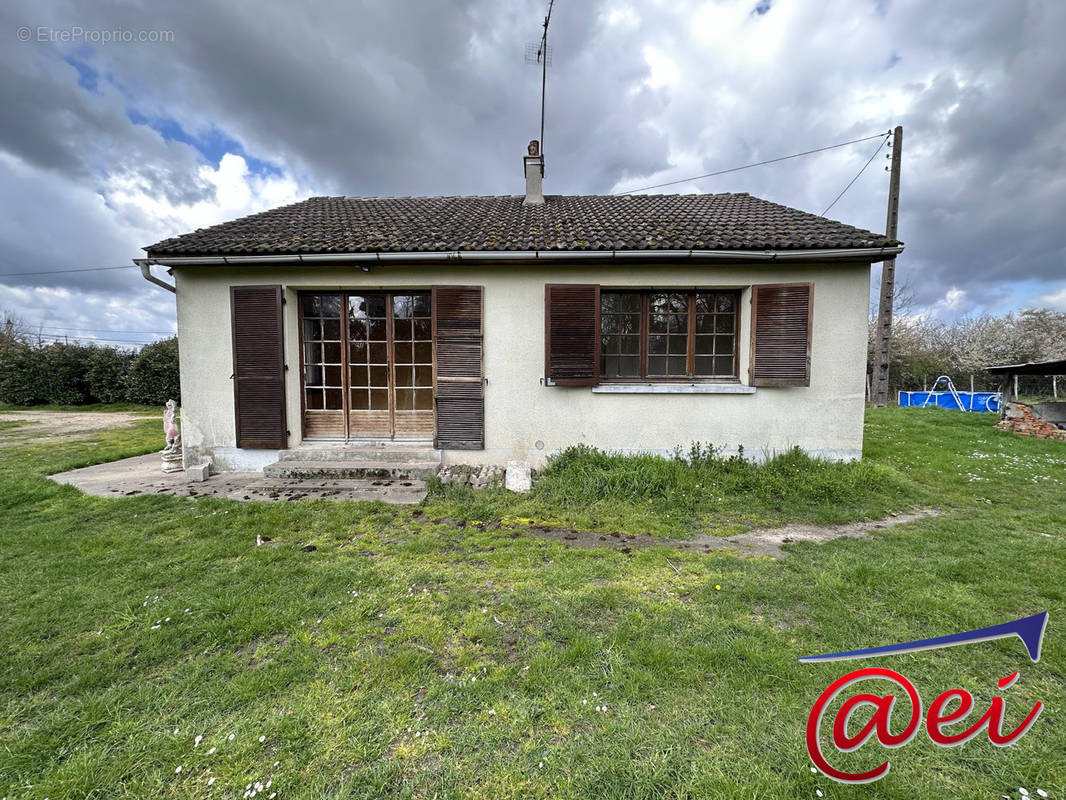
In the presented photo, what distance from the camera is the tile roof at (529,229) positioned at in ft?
17.6

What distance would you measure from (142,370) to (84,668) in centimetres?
1823

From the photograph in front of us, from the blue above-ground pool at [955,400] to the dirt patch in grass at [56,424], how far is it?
915 inches

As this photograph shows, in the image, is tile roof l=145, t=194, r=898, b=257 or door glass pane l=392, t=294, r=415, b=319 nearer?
tile roof l=145, t=194, r=898, b=257

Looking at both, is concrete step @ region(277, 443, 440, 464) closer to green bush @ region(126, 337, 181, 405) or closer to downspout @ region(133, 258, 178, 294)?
downspout @ region(133, 258, 178, 294)

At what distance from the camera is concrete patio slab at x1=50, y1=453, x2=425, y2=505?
4867 millimetres

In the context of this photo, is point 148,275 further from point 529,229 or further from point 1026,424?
point 1026,424

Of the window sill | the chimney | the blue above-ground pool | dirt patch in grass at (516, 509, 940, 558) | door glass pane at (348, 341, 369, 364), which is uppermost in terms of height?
the chimney

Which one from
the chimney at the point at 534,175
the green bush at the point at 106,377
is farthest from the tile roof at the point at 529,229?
the green bush at the point at 106,377

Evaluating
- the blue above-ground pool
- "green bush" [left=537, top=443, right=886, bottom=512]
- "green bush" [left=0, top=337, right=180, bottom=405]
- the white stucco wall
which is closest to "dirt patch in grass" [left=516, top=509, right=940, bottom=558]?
"green bush" [left=537, top=443, right=886, bottom=512]

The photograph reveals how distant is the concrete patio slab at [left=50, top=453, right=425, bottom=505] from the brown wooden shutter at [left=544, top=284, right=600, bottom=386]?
8.06 ft

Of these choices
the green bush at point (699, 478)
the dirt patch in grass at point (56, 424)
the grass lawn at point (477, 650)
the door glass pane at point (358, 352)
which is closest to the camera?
the grass lawn at point (477, 650)

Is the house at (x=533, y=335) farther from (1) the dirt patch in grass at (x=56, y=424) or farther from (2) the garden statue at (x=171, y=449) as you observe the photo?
(1) the dirt patch in grass at (x=56, y=424)

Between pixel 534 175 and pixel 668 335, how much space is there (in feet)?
14.9

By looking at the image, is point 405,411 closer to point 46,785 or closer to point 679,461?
point 679,461
